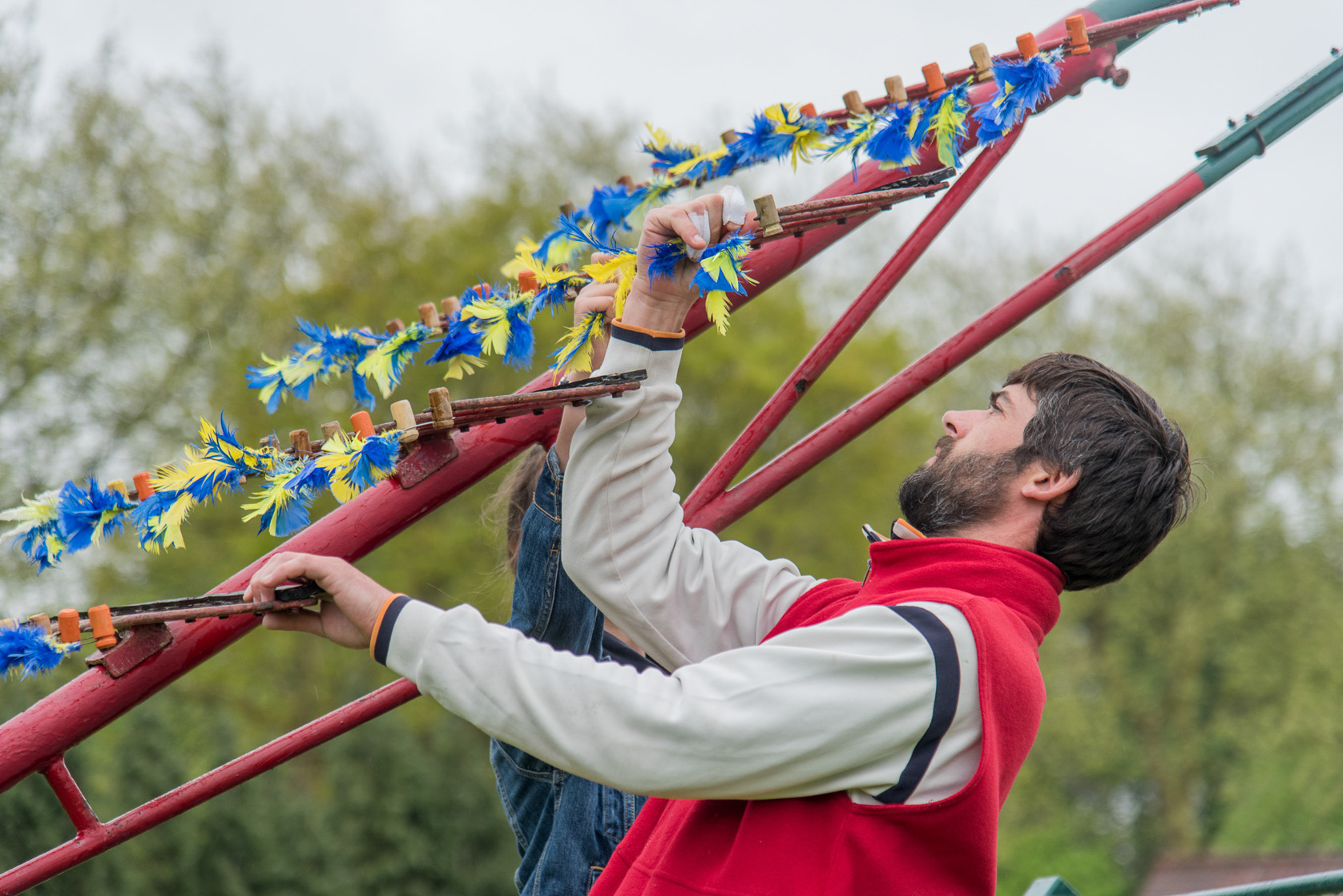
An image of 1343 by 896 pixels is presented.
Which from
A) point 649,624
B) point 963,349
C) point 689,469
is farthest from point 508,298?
point 689,469

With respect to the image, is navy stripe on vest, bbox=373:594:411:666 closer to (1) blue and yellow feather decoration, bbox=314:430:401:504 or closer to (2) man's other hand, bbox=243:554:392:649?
(2) man's other hand, bbox=243:554:392:649

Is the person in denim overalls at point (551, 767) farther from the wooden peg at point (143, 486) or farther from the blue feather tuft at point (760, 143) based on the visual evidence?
the blue feather tuft at point (760, 143)

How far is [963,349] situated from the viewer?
238 cm

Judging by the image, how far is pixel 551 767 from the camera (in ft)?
7.22

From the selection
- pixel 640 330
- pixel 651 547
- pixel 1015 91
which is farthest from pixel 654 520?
pixel 1015 91

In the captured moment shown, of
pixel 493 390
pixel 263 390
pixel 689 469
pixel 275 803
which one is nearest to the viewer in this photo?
pixel 263 390

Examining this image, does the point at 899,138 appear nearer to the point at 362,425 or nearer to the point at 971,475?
the point at 971,475

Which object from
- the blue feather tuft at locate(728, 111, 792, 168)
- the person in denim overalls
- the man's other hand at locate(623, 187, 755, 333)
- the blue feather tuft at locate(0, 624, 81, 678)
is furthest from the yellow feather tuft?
the blue feather tuft at locate(0, 624, 81, 678)

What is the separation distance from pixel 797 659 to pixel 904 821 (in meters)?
0.25

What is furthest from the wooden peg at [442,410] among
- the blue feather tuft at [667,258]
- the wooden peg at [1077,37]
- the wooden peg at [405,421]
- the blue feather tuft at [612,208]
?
the wooden peg at [1077,37]

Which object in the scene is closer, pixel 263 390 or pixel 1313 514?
pixel 263 390

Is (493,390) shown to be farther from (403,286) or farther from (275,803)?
(275,803)

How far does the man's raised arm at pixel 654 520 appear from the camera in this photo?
5.69ft

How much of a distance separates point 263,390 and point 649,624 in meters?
0.92
